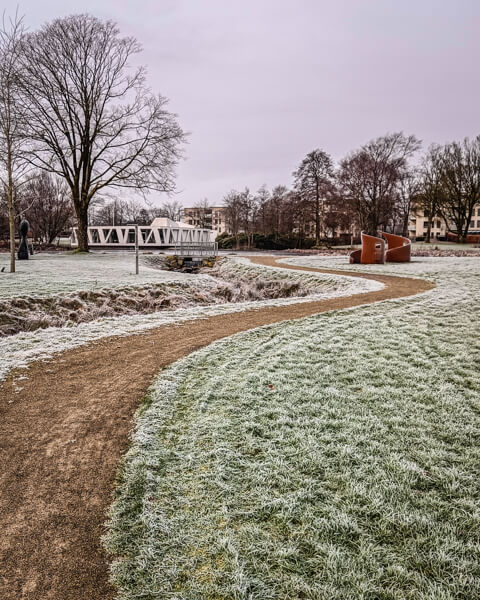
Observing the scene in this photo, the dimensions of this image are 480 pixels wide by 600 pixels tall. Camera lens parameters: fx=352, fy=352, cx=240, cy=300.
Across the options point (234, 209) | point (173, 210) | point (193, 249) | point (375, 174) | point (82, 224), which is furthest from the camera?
point (173, 210)

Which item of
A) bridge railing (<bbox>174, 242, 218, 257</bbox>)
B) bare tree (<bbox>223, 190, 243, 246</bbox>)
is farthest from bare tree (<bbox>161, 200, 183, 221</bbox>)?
bridge railing (<bbox>174, 242, 218, 257</bbox>)

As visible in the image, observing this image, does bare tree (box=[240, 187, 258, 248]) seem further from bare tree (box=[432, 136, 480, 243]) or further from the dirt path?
the dirt path

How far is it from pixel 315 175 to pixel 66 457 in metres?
43.5

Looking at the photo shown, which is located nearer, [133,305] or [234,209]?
[133,305]

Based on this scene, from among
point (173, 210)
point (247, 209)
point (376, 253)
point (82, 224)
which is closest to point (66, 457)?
point (376, 253)

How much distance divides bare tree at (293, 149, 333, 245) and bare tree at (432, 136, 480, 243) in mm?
16144

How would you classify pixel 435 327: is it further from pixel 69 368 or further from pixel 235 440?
pixel 69 368

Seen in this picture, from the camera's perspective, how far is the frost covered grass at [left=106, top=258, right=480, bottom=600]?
6.31 ft

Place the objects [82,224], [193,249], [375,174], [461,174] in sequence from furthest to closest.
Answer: [461,174] < [375,174] < [82,224] < [193,249]

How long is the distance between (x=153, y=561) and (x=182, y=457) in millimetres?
942

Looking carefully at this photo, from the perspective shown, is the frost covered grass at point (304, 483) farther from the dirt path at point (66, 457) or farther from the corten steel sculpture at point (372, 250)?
the corten steel sculpture at point (372, 250)

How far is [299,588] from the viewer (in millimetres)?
1855

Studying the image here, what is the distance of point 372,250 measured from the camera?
2014 centimetres

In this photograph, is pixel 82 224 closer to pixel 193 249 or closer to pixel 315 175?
pixel 193 249
